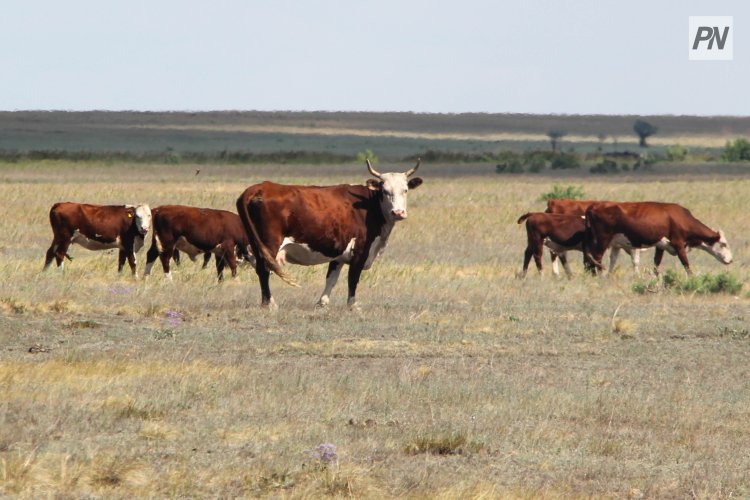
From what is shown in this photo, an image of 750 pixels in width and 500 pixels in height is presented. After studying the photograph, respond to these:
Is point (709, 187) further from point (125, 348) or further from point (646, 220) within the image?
point (125, 348)

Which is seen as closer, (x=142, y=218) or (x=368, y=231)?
(x=368, y=231)

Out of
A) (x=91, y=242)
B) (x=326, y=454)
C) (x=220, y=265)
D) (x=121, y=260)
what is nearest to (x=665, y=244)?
(x=220, y=265)

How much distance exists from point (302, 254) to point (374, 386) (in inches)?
237

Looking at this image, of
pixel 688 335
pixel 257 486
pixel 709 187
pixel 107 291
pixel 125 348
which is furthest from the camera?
pixel 709 187

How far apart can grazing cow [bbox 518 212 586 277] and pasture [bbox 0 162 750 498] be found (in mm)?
565

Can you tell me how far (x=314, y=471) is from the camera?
7730 mm

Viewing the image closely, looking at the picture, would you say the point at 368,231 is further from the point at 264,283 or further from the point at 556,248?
the point at 556,248

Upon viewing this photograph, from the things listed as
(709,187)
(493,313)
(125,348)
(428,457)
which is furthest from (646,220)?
(709,187)

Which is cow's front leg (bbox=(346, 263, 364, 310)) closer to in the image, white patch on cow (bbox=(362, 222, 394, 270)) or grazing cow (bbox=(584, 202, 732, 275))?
white patch on cow (bbox=(362, 222, 394, 270))

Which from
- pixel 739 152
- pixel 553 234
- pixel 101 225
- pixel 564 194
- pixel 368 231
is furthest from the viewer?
pixel 739 152


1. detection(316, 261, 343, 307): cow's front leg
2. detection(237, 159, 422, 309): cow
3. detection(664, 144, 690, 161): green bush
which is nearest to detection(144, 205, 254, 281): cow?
detection(237, 159, 422, 309): cow

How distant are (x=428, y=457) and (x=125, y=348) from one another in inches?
206

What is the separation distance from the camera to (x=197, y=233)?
21.1 metres

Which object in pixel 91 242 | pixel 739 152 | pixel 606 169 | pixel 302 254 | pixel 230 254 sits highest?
pixel 302 254
